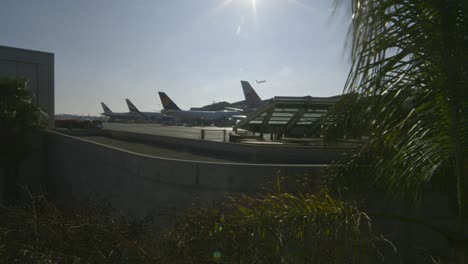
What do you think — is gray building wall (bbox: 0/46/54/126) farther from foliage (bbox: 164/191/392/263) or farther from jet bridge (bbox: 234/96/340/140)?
foliage (bbox: 164/191/392/263)

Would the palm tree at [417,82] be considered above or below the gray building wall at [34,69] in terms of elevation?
below

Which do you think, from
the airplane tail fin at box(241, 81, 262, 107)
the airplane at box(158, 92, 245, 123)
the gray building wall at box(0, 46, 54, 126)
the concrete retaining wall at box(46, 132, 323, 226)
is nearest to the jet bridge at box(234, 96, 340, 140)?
the concrete retaining wall at box(46, 132, 323, 226)

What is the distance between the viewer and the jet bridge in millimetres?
17281

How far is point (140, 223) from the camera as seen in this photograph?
3398 millimetres

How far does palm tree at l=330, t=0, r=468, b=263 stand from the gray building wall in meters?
29.6

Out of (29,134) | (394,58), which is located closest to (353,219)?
(394,58)

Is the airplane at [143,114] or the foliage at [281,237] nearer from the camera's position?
the foliage at [281,237]

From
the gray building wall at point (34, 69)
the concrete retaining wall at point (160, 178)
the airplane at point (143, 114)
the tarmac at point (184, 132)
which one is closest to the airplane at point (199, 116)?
the airplane at point (143, 114)

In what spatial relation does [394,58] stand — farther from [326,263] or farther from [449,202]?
[449,202]

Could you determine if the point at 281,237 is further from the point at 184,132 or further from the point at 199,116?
the point at 199,116

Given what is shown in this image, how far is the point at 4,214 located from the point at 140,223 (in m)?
1.04

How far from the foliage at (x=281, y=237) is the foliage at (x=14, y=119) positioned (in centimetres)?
1760

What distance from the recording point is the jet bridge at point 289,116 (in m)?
17.3

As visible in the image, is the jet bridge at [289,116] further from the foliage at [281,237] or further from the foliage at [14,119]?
the foliage at [281,237]
